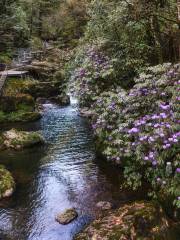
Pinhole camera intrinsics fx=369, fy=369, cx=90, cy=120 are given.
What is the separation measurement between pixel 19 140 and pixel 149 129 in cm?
743

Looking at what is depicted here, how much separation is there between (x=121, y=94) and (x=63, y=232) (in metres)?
3.77

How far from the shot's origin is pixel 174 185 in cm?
668

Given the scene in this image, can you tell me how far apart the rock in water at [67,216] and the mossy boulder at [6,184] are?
191cm

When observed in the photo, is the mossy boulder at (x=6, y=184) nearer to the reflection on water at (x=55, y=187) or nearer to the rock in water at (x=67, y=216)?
the reflection on water at (x=55, y=187)

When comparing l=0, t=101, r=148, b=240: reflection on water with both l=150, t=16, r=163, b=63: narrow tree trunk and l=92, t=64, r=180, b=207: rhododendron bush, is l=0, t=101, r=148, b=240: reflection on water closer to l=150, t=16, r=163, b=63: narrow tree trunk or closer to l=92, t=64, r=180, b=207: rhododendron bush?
l=92, t=64, r=180, b=207: rhododendron bush

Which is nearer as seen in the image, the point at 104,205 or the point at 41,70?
the point at 104,205

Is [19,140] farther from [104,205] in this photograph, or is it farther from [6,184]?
[104,205]

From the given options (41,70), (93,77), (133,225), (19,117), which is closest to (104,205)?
(133,225)

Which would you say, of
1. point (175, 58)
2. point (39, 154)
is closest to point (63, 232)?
point (39, 154)

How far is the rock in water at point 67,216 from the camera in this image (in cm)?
796

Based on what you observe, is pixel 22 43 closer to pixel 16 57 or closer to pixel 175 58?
pixel 16 57

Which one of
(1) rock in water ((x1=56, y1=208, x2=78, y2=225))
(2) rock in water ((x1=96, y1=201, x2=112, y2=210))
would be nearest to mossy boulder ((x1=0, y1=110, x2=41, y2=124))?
(2) rock in water ((x1=96, y1=201, x2=112, y2=210))

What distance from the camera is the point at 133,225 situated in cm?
672

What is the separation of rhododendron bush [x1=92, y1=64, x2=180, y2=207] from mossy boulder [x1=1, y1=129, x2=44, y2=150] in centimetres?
407
